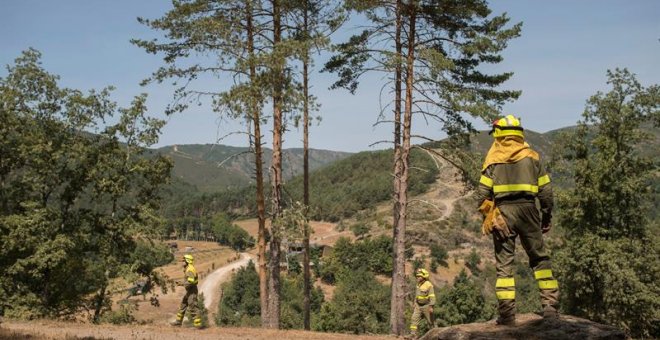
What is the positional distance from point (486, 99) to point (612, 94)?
43.2ft

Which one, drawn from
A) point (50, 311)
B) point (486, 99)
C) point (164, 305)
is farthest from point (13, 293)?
point (164, 305)

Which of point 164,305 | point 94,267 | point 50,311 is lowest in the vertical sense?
point 164,305

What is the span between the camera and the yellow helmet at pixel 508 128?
21.8 feet

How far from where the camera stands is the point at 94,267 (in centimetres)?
2162

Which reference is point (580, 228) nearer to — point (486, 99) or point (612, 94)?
point (612, 94)

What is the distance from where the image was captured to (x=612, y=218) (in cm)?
2502

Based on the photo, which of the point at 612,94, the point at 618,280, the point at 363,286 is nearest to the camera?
the point at 618,280

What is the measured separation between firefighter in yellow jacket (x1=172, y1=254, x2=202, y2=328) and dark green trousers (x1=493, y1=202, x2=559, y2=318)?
29.6 ft

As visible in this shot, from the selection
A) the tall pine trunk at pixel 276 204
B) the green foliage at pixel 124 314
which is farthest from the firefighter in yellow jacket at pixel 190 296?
the green foliage at pixel 124 314

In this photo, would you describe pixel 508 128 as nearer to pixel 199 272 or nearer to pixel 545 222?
pixel 545 222

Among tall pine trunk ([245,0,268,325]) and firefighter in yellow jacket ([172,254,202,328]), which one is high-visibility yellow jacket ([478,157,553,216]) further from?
firefighter in yellow jacket ([172,254,202,328])

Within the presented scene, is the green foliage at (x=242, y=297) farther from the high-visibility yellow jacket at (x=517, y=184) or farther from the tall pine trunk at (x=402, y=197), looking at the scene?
the high-visibility yellow jacket at (x=517, y=184)

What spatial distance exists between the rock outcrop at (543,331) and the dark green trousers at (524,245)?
352 millimetres

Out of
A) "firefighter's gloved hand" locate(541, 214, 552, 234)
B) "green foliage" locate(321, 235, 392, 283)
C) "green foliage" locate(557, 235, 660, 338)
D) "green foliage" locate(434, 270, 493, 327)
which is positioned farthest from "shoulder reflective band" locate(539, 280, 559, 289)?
"green foliage" locate(321, 235, 392, 283)
